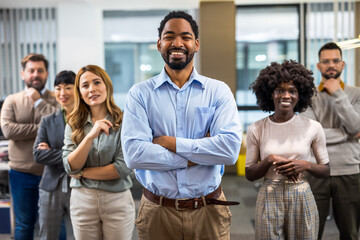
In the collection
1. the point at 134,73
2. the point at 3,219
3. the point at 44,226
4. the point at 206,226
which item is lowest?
the point at 3,219

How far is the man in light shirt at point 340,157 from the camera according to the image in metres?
2.33

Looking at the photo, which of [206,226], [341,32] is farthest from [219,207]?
[341,32]

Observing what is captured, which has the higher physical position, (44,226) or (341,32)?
(341,32)

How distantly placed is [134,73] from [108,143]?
495 centimetres

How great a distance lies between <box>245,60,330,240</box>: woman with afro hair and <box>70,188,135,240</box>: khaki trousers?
76 centimetres

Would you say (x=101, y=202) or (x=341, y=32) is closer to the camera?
(x=101, y=202)

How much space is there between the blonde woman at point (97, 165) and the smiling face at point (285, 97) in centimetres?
91

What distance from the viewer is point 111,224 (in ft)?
6.71

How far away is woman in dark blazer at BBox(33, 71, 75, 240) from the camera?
→ 2301 mm

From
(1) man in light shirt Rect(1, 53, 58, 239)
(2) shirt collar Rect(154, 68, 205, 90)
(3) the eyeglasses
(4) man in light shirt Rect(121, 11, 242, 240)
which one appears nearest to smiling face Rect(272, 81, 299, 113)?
(4) man in light shirt Rect(121, 11, 242, 240)

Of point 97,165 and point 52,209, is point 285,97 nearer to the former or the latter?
point 97,165

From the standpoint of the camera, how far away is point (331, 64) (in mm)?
2523

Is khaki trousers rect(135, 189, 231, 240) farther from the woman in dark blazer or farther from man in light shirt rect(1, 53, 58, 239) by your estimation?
man in light shirt rect(1, 53, 58, 239)

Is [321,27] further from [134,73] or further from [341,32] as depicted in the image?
[134,73]
